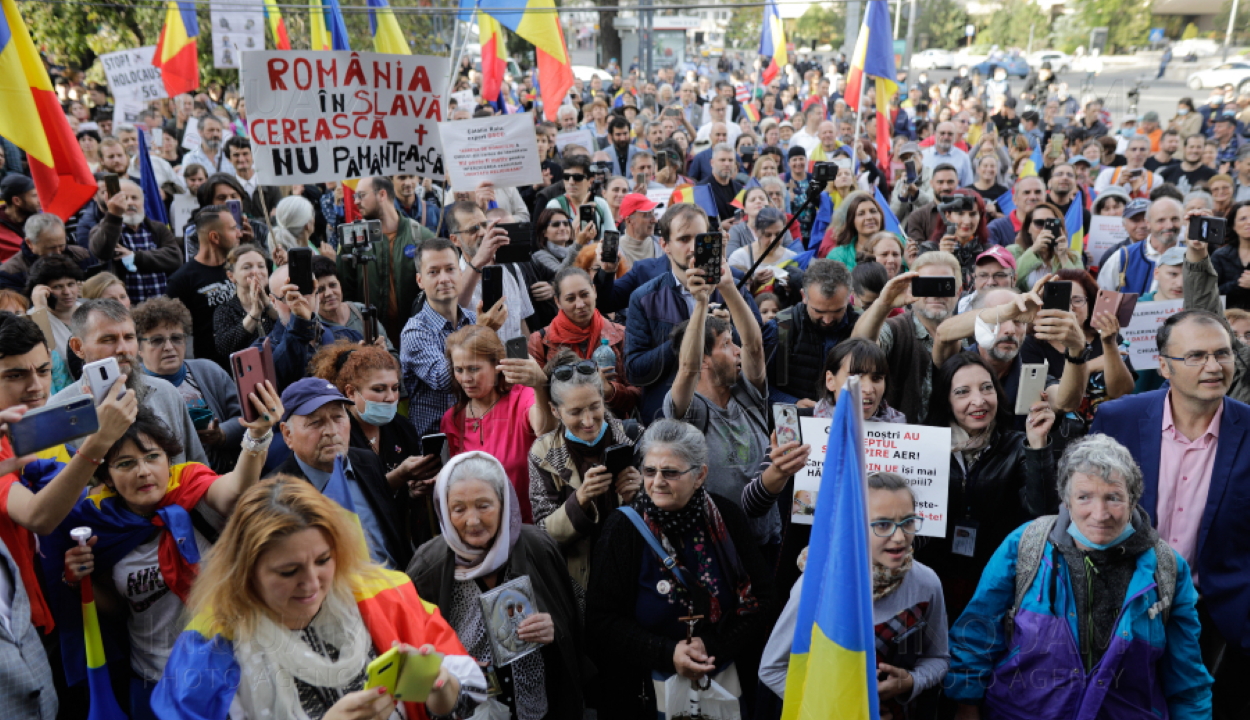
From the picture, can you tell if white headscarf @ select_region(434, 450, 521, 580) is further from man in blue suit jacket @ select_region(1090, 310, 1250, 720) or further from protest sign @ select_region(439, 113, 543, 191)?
protest sign @ select_region(439, 113, 543, 191)

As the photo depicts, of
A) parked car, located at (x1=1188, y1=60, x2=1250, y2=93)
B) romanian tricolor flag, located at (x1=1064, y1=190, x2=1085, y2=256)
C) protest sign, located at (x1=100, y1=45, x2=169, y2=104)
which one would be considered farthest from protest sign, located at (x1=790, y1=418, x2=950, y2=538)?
parked car, located at (x1=1188, y1=60, x2=1250, y2=93)

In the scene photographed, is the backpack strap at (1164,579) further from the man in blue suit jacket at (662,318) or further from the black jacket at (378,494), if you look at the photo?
the black jacket at (378,494)

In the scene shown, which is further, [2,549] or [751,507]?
[751,507]

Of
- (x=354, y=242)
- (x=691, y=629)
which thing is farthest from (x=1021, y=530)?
(x=354, y=242)

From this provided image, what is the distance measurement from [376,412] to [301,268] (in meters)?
1.11

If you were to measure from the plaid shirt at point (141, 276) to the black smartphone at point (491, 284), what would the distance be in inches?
114

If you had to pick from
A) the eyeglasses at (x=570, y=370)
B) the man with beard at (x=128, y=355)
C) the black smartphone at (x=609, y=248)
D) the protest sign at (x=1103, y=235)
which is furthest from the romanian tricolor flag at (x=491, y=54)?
the eyeglasses at (x=570, y=370)

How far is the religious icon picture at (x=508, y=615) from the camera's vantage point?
324 centimetres

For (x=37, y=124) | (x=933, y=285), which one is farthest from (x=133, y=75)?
(x=933, y=285)

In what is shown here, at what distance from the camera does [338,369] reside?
14.5 ft

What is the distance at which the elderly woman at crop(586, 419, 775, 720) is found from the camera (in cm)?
350

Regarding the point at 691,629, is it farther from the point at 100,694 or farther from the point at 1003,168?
the point at 1003,168

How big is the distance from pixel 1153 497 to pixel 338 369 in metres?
3.50

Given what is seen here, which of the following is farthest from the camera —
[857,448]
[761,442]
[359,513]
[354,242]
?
[354,242]
